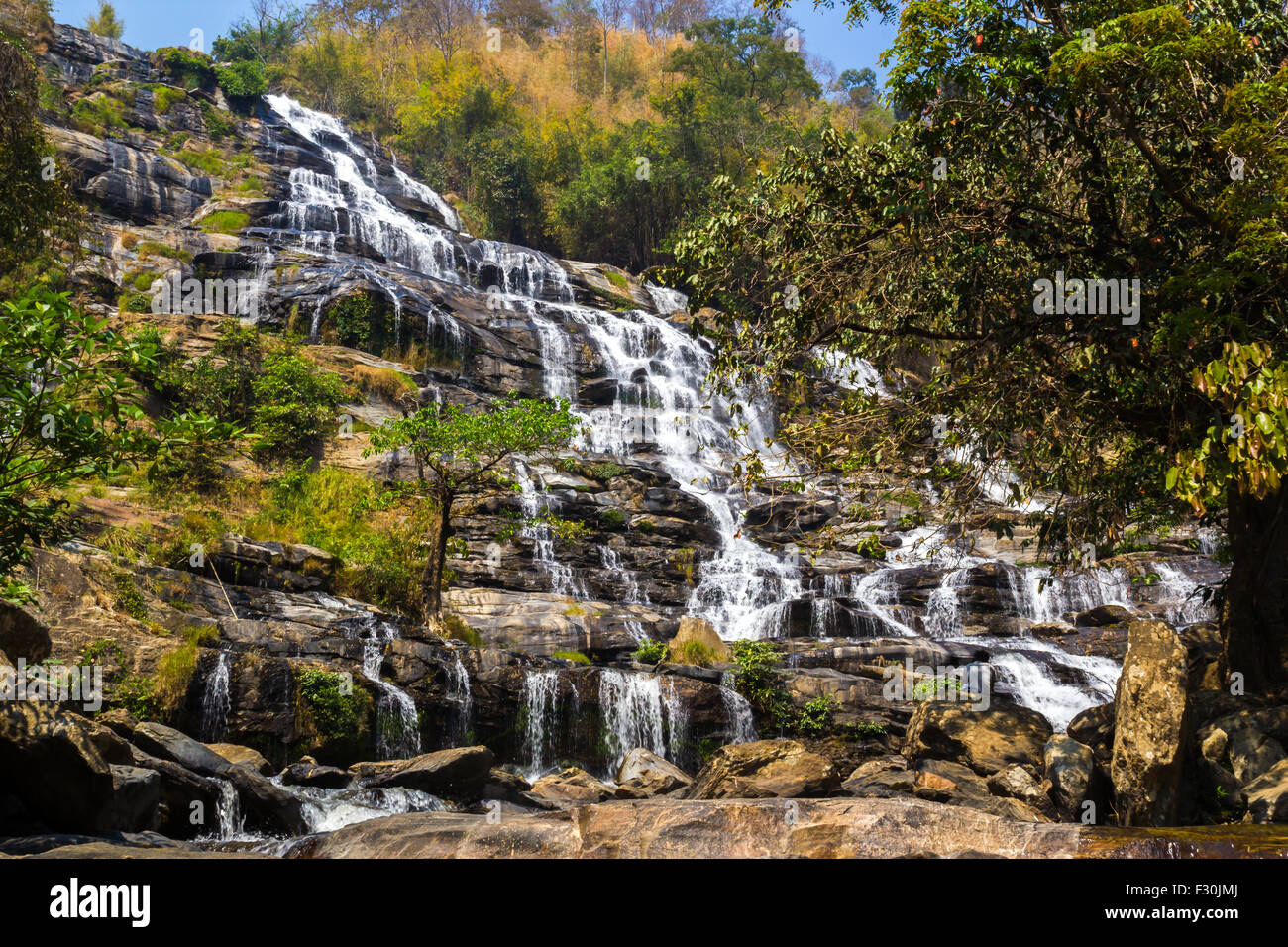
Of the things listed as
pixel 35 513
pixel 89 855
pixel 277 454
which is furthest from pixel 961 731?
pixel 277 454

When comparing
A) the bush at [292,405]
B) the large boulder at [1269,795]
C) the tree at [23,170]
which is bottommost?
the large boulder at [1269,795]

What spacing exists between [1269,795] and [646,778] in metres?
6.90

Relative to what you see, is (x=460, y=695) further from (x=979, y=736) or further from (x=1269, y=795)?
(x=1269, y=795)

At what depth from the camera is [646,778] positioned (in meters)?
11.7

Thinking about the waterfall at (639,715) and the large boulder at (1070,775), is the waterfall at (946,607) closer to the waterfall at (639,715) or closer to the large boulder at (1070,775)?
the waterfall at (639,715)

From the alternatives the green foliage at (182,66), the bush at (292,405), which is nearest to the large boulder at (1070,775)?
the bush at (292,405)

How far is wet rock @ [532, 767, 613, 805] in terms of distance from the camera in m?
11.4

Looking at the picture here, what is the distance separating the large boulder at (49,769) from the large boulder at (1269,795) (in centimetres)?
952

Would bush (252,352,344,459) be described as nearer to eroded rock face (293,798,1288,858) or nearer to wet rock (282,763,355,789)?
wet rock (282,763,355,789)

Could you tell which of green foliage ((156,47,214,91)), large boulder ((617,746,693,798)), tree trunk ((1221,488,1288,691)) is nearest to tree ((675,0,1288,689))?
tree trunk ((1221,488,1288,691))

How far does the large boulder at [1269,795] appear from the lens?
285 inches

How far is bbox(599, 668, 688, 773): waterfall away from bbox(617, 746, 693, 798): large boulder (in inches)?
61.3
